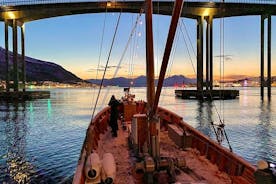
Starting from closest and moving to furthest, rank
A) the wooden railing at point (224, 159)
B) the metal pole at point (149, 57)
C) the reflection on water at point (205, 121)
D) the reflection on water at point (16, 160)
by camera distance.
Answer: the wooden railing at point (224, 159), the metal pole at point (149, 57), the reflection on water at point (16, 160), the reflection on water at point (205, 121)

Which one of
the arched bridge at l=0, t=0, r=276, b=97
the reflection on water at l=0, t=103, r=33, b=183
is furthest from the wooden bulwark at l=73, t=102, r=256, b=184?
the arched bridge at l=0, t=0, r=276, b=97

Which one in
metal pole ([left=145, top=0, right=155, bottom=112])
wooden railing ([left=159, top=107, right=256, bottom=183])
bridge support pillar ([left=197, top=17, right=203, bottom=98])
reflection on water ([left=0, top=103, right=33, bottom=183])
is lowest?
reflection on water ([left=0, top=103, right=33, bottom=183])

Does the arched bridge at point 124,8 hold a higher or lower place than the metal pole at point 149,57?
higher

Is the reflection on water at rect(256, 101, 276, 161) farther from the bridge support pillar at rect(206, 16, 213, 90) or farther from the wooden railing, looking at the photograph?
the bridge support pillar at rect(206, 16, 213, 90)

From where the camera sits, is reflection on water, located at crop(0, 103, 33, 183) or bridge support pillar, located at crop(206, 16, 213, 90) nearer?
reflection on water, located at crop(0, 103, 33, 183)

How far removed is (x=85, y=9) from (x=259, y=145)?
57.7 metres

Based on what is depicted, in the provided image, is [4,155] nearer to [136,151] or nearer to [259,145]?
[136,151]

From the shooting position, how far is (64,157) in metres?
16.6

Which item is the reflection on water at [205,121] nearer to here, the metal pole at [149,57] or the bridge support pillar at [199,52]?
the metal pole at [149,57]

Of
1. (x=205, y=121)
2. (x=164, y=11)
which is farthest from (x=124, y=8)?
(x=205, y=121)

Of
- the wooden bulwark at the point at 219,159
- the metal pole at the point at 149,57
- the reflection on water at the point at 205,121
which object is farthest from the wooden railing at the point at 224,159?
the reflection on water at the point at 205,121

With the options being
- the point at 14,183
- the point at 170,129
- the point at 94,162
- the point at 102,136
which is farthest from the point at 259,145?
the point at 94,162

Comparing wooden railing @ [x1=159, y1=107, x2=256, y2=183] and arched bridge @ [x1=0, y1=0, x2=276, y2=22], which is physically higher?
arched bridge @ [x1=0, y1=0, x2=276, y2=22]

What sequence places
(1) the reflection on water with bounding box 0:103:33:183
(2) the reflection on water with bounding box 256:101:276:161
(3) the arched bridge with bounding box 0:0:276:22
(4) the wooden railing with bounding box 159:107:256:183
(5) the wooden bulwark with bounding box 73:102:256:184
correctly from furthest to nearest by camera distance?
1. (3) the arched bridge with bounding box 0:0:276:22
2. (2) the reflection on water with bounding box 256:101:276:161
3. (1) the reflection on water with bounding box 0:103:33:183
4. (4) the wooden railing with bounding box 159:107:256:183
5. (5) the wooden bulwark with bounding box 73:102:256:184
